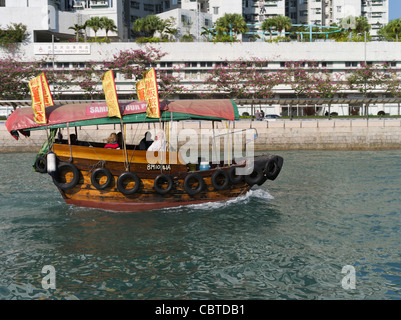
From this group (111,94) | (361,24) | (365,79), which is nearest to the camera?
(111,94)

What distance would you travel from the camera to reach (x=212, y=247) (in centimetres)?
1086

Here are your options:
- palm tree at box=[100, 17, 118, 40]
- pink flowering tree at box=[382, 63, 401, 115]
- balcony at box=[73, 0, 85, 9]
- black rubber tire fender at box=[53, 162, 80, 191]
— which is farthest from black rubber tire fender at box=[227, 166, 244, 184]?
balcony at box=[73, 0, 85, 9]

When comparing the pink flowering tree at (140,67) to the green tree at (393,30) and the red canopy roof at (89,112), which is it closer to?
the green tree at (393,30)

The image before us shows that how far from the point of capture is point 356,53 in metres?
58.4

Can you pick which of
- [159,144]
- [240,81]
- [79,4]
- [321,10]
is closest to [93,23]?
[79,4]

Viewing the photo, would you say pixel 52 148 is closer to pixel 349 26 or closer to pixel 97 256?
pixel 97 256

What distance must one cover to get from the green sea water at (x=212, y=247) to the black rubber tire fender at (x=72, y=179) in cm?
101

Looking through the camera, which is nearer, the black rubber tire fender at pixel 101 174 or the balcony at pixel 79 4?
the black rubber tire fender at pixel 101 174

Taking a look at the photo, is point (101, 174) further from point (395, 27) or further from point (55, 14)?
point (395, 27)

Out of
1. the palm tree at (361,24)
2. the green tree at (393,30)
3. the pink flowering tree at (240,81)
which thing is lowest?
the pink flowering tree at (240,81)

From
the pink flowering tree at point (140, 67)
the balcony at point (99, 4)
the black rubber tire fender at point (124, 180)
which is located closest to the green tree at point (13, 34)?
the pink flowering tree at point (140, 67)

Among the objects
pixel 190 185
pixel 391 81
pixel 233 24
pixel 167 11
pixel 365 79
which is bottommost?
pixel 190 185

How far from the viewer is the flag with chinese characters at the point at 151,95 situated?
1282 cm

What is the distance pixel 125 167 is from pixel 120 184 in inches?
21.0
